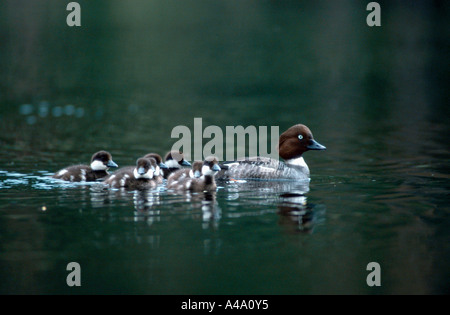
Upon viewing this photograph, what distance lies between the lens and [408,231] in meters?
9.31

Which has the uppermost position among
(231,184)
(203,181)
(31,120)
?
(31,120)

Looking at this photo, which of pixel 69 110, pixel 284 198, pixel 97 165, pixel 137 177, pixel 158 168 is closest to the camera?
pixel 284 198

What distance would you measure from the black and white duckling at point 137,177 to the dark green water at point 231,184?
0.35m

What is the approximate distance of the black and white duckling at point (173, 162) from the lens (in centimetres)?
1316

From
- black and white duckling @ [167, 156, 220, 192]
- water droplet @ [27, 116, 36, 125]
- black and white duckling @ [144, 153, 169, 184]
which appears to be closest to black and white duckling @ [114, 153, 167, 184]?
black and white duckling @ [144, 153, 169, 184]

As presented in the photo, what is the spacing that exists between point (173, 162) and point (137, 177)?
67.6 inches

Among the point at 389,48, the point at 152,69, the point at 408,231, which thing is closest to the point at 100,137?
the point at 408,231

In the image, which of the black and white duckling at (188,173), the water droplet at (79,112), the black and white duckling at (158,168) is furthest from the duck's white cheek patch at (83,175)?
the water droplet at (79,112)

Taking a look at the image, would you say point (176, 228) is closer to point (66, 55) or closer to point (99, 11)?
point (66, 55)

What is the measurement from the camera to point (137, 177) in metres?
11.6

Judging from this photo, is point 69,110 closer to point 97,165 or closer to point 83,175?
point 97,165

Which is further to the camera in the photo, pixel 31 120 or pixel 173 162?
pixel 31 120

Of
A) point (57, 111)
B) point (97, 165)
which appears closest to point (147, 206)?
point (97, 165)
